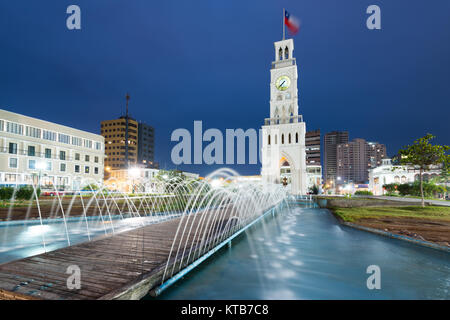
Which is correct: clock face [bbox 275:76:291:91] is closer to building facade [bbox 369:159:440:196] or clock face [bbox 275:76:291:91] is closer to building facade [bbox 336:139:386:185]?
building facade [bbox 369:159:440:196]

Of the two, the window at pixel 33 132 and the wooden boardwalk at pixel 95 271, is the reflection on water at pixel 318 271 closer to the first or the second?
the wooden boardwalk at pixel 95 271

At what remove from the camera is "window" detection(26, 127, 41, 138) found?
41.4 meters

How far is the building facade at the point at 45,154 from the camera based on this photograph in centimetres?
3825

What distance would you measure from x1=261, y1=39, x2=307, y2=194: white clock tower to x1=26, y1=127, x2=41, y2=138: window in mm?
47223

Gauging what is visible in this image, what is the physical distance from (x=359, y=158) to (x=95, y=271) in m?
221

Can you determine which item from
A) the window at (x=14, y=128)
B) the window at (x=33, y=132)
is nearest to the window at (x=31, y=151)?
the window at (x=33, y=132)

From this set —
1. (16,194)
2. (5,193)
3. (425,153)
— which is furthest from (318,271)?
(5,193)

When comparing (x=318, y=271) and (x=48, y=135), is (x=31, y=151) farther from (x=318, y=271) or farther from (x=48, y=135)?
(x=318, y=271)

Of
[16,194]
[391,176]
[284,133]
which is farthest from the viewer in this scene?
[391,176]

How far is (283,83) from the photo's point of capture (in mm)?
61000

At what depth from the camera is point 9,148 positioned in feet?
126

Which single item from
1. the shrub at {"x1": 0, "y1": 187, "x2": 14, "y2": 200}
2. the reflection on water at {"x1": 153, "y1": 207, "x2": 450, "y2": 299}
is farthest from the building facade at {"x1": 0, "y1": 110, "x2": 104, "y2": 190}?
the reflection on water at {"x1": 153, "y1": 207, "x2": 450, "y2": 299}
